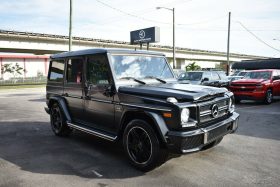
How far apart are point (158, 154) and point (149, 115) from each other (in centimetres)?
62

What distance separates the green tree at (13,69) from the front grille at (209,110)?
39159 mm

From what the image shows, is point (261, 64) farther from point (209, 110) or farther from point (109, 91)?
point (109, 91)

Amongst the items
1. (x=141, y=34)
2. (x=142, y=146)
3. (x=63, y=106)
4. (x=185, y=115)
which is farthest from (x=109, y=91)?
(x=141, y=34)

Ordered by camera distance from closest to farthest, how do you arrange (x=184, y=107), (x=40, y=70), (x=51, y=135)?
(x=184, y=107) → (x=51, y=135) → (x=40, y=70)

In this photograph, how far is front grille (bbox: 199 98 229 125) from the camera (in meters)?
4.39

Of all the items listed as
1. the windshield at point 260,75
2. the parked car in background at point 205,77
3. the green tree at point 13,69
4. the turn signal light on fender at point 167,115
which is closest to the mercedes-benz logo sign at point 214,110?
the turn signal light on fender at point 167,115

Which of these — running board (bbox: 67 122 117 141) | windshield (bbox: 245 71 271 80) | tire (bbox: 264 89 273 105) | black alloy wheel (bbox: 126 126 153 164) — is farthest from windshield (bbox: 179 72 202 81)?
black alloy wheel (bbox: 126 126 153 164)

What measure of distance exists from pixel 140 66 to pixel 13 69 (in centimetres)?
3876

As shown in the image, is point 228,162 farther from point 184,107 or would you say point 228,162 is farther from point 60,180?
point 60,180

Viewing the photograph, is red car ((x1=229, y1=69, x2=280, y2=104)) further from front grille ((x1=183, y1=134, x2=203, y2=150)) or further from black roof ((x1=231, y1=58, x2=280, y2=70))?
black roof ((x1=231, y1=58, x2=280, y2=70))

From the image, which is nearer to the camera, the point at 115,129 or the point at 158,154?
the point at 158,154

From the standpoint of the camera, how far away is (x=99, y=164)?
4.97 metres

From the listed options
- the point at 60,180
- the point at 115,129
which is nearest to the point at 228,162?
the point at 115,129

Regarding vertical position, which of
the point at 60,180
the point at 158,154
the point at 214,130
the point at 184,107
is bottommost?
the point at 60,180
